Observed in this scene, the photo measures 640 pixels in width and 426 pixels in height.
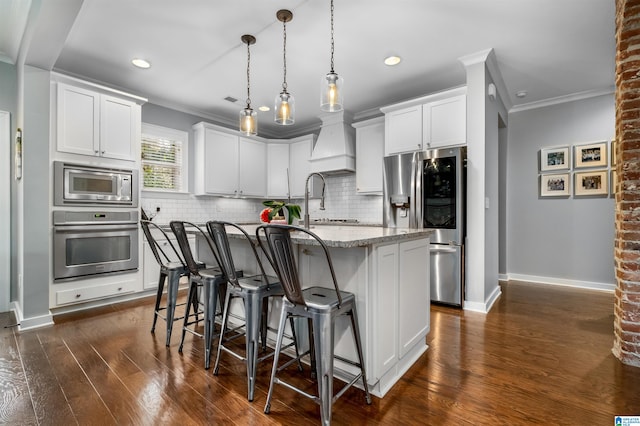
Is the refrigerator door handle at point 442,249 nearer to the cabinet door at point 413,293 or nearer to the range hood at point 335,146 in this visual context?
the cabinet door at point 413,293

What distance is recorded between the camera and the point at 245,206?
584 cm

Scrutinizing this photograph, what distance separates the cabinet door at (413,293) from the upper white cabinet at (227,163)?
144 inches

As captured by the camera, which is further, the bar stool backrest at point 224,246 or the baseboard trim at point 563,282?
the baseboard trim at point 563,282

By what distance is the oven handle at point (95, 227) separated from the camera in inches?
124

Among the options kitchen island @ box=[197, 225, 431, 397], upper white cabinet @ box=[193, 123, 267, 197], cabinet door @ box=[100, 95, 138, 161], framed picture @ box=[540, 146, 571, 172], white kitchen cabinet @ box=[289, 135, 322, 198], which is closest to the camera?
kitchen island @ box=[197, 225, 431, 397]

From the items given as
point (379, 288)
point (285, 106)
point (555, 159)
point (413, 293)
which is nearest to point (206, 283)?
point (379, 288)

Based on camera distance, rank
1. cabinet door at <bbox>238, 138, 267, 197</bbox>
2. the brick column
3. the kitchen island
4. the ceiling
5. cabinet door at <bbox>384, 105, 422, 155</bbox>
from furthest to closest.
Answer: cabinet door at <bbox>238, 138, 267, 197</bbox>, cabinet door at <bbox>384, 105, 422, 155</bbox>, the ceiling, the brick column, the kitchen island

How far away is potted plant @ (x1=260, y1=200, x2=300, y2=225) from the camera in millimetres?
2449

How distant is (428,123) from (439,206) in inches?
42.2

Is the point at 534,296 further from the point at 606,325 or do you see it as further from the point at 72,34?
the point at 72,34

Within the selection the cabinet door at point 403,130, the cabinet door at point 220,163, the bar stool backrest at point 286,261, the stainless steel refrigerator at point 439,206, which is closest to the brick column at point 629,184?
the stainless steel refrigerator at point 439,206

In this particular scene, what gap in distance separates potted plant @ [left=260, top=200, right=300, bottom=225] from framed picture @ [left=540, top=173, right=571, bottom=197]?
409 cm

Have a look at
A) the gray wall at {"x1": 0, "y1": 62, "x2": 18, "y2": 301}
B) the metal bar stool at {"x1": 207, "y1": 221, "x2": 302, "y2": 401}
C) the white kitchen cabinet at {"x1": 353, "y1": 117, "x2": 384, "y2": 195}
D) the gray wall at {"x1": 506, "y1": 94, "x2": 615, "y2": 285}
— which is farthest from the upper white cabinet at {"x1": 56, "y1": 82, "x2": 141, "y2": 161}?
the gray wall at {"x1": 506, "y1": 94, "x2": 615, "y2": 285}

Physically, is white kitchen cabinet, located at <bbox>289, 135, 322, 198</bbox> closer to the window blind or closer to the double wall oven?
the window blind
